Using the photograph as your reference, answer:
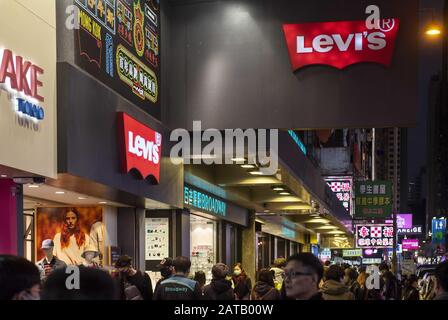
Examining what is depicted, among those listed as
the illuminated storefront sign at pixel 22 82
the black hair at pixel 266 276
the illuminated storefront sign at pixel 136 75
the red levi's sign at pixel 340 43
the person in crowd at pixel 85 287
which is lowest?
the black hair at pixel 266 276

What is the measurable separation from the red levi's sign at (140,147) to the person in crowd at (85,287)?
8.38m

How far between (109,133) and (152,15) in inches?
123

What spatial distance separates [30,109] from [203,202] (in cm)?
919

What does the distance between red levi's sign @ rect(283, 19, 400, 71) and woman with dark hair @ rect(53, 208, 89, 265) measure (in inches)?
180

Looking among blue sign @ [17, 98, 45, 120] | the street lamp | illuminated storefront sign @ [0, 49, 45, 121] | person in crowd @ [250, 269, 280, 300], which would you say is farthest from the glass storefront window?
illuminated storefront sign @ [0, 49, 45, 121]

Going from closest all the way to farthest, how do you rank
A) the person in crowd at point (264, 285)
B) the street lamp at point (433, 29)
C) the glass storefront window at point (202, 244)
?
the person in crowd at point (264, 285) < the street lamp at point (433, 29) < the glass storefront window at point (202, 244)

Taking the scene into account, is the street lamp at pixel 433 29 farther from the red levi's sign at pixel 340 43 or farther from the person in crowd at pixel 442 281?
the person in crowd at pixel 442 281

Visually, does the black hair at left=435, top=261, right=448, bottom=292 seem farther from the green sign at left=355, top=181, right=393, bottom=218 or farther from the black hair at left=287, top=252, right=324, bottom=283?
the green sign at left=355, top=181, right=393, bottom=218

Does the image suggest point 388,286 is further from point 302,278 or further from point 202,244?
point 302,278

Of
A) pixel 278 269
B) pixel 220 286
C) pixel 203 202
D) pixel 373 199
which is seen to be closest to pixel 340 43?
pixel 278 269

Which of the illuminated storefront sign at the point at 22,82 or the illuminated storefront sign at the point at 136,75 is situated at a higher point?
the illuminated storefront sign at the point at 136,75

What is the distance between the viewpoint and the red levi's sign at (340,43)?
12852 millimetres

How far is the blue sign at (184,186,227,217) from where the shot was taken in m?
15.9

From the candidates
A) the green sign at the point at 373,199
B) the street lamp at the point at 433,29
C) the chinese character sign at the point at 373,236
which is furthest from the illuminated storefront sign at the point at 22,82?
the chinese character sign at the point at 373,236
